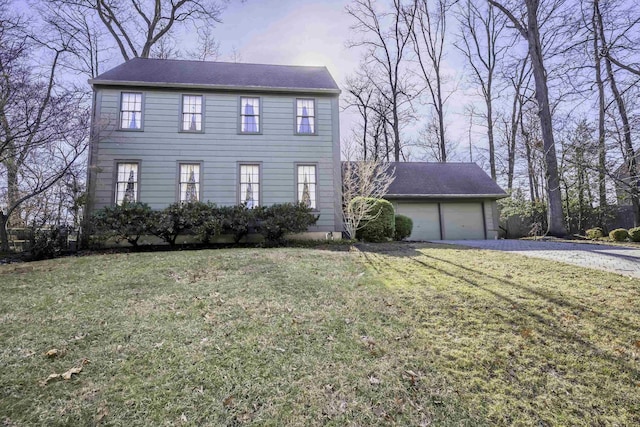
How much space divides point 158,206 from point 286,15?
871 cm

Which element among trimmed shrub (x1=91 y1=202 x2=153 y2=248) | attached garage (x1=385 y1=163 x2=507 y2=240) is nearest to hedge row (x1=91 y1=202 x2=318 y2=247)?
trimmed shrub (x1=91 y1=202 x2=153 y2=248)

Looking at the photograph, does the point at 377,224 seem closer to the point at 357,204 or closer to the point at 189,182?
the point at 357,204

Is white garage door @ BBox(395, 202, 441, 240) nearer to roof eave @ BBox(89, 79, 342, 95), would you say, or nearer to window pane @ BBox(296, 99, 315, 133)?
window pane @ BBox(296, 99, 315, 133)

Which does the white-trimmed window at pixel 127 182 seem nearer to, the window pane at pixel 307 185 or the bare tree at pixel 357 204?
the window pane at pixel 307 185

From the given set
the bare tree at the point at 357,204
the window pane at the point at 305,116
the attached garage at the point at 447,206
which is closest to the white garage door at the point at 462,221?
the attached garage at the point at 447,206

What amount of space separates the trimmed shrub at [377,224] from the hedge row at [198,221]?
71.3 inches

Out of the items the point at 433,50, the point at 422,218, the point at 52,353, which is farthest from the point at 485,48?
the point at 52,353

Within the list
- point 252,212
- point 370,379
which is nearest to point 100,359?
point 370,379

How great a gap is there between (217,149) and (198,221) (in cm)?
288

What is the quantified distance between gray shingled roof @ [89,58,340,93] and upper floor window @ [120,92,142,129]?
16.0 inches

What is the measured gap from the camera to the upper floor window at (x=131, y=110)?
10.3m

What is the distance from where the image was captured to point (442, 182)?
48.8 ft

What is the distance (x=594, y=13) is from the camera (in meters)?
8.17

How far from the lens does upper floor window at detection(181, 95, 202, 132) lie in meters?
10.6
